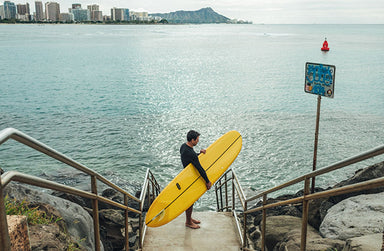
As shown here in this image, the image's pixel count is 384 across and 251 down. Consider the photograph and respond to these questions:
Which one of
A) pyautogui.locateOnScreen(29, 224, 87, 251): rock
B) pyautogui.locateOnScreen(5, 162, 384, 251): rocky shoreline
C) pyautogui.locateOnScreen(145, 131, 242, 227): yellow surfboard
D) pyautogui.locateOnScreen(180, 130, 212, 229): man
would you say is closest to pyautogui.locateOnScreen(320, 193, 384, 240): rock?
pyautogui.locateOnScreen(5, 162, 384, 251): rocky shoreline

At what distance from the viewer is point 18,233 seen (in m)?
2.59

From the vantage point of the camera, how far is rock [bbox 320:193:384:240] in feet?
17.6

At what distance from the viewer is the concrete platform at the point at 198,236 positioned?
234 inches

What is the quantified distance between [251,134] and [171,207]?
48.8 feet

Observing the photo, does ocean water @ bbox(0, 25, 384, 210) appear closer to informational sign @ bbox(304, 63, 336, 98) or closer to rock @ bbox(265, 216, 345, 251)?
informational sign @ bbox(304, 63, 336, 98)

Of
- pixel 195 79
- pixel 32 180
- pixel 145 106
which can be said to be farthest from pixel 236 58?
pixel 32 180

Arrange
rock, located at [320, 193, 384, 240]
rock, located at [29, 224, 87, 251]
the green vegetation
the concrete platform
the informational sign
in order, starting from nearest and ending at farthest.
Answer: rock, located at [29, 224, 87, 251] → the green vegetation → rock, located at [320, 193, 384, 240] → the concrete platform → the informational sign

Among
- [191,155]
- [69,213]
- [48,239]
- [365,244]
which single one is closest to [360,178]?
[191,155]

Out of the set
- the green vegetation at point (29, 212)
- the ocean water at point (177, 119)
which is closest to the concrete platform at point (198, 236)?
the green vegetation at point (29, 212)

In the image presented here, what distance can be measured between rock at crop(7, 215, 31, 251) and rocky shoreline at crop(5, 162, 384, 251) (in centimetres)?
68

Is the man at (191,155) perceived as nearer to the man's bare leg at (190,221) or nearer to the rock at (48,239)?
the man's bare leg at (190,221)

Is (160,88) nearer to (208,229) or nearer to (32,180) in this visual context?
(208,229)

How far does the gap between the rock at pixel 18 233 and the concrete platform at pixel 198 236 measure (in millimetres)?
3381

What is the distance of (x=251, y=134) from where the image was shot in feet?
70.1
